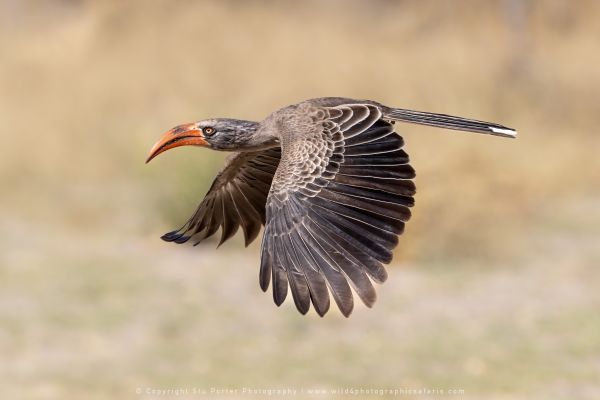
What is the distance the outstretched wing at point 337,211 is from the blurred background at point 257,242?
5.29 meters

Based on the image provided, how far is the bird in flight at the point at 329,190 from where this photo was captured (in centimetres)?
553

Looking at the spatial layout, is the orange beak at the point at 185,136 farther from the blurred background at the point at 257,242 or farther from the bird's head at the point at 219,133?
the blurred background at the point at 257,242

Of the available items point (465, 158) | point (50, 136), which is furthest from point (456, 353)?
point (50, 136)

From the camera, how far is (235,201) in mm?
7332

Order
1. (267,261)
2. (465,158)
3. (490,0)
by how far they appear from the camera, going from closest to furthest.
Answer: (267,261) < (465,158) < (490,0)

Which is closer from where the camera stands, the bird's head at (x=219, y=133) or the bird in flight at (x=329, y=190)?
the bird in flight at (x=329, y=190)

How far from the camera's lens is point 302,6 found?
21.7 m

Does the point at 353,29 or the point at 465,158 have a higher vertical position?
the point at 353,29

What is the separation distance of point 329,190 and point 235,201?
150 cm

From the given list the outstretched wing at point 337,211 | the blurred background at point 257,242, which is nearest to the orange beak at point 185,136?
the outstretched wing at point 337,211

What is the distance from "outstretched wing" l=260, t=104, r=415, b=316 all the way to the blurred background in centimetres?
529

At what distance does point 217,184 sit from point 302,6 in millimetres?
14794

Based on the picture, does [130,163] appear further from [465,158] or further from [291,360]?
[291,360]

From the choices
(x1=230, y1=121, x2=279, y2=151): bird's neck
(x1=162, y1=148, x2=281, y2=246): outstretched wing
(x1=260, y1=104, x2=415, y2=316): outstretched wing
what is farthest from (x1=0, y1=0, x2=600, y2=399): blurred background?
(x1=260, y1=104, x2=415, y2=316): outstretched wing
